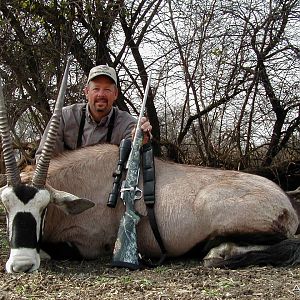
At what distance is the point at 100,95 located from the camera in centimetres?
616

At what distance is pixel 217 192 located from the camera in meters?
5.18

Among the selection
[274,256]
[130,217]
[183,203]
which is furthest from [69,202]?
[274,256]

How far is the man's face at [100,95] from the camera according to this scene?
614 centimetres

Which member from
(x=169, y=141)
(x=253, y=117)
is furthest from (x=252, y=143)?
(x=169, y=141)

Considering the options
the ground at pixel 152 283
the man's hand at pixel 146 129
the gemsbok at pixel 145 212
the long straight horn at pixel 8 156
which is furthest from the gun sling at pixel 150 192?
the long straight horn at pixel 8 156

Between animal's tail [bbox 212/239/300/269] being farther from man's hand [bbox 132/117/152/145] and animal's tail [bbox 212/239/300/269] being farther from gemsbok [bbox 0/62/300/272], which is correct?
man's hand [bbox 132/117/152/145]

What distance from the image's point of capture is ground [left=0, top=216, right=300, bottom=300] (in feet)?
12.9

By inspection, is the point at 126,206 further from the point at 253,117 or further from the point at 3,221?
the point at 253,117

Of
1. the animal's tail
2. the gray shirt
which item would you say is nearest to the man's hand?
the gray shirt

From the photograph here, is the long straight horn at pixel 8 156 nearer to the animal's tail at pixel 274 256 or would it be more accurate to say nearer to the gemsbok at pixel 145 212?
the gemsbok at pixel 145 212

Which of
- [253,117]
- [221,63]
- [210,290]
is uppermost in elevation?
[221,63]

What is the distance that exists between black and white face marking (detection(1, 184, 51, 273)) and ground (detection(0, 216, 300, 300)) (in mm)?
106

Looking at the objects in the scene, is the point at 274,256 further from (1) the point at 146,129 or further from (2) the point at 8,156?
(2) the point at 8,156

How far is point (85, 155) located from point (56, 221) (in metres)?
0.69
